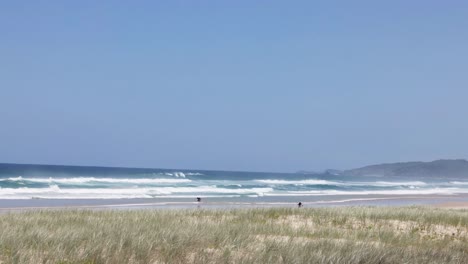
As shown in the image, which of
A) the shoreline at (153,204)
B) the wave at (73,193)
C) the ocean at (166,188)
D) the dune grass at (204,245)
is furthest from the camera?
the ocean at (166,188)

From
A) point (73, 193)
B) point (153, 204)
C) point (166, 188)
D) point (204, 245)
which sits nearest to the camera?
point (204, 245)

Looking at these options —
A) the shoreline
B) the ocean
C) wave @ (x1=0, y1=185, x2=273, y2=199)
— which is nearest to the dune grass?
the shoreline

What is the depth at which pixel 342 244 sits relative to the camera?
9930 millimetres

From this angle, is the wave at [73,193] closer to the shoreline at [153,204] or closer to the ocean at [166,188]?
the ocean at [166,188]

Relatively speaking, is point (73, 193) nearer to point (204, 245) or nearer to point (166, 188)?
point (166, 188)

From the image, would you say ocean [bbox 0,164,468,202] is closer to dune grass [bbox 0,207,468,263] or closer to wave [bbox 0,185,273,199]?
wave [bbox 0,185,273,199]

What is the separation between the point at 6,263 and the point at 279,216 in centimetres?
1019

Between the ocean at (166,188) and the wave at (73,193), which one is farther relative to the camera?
the ocean at (166,188)

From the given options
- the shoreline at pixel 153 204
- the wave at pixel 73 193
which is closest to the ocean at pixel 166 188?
the wave at pixel 73 193

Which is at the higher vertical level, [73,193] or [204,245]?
[73,193]

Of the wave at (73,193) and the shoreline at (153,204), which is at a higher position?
the wave at (73,193)

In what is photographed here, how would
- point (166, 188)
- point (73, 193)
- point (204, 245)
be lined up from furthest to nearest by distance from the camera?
point (166, 188) → point (73, 193) → point (204, 245)

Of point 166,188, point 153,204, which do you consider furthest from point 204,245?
point 166,188

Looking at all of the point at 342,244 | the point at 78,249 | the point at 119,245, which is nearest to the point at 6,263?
the point at 78,249
